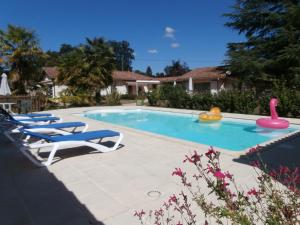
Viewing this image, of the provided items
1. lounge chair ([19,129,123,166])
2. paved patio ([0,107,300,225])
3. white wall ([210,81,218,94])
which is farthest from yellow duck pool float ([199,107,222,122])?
white wall ([210,81,218,94])

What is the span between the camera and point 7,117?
325 inches

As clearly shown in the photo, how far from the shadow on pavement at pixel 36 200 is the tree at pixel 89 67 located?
18.1 meters

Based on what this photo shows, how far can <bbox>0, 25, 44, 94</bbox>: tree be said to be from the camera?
816 inches

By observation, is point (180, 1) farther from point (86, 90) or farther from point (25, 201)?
point (25, 201)

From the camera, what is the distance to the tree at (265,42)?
1880 cm

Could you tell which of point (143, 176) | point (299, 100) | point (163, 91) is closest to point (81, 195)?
point (143, 176)

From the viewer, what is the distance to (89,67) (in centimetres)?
2272

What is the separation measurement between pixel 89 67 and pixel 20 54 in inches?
225

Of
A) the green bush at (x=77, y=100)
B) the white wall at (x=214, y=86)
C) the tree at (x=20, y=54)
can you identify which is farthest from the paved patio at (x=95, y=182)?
the white wall at (x=214, y=86)

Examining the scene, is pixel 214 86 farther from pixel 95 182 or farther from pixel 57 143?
pixel 95 182

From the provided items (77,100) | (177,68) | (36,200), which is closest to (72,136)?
(36,200)

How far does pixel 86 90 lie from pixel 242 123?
15547mm

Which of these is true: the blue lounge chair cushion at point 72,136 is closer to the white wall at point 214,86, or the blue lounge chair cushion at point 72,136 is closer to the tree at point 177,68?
the white wall at point 214,86

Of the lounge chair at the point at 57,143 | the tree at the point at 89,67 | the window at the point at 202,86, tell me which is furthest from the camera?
the window at the point at 202,86
